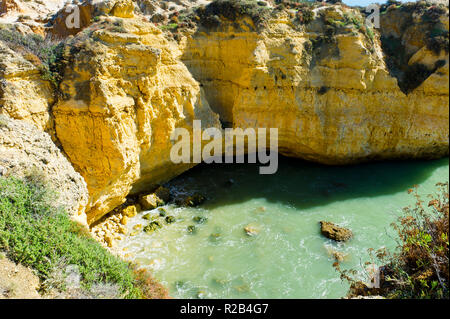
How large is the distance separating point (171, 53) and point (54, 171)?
313 inches

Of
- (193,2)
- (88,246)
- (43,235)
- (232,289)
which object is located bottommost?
(232,289)

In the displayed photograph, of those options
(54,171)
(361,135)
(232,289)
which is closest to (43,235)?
(54,171)

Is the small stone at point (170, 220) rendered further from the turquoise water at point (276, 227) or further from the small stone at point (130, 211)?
the small stone at point (130, 211)

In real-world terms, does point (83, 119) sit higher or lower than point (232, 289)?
higher

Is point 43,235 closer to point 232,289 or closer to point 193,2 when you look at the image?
point 232,289

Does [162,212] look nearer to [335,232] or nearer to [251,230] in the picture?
[251,230]

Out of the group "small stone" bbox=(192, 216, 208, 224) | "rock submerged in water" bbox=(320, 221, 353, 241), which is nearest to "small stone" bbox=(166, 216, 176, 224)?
"small stone" bbox=(192, 216, 208, 224)

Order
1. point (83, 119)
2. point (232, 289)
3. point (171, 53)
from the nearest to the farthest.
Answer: point (232, 289) → point (83, 119) → point (171, 53)

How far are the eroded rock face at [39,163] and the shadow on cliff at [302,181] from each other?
23.2ft

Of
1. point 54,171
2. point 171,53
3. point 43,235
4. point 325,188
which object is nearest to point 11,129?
point 54,171

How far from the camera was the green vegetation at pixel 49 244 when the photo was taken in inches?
216

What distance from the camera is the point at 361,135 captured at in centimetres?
1596

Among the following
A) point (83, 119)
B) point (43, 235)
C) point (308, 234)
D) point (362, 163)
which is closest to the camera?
point (43, 235)

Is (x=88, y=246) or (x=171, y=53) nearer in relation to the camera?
(x=88, y=246)
